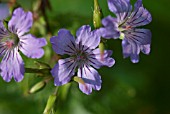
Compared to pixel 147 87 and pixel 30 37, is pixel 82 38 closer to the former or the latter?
pixel 30 37

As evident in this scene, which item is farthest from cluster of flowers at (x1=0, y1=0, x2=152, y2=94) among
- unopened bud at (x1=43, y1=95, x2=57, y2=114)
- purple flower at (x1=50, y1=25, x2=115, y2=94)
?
unopened bud at (x1=43, y1=95, x2=57, y2=114)

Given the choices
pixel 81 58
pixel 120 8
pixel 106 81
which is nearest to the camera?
pixel 120 8

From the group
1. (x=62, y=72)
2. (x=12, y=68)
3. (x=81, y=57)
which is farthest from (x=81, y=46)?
(x=12, y=68)

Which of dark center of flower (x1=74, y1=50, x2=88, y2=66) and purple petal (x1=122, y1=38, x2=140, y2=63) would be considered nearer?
purple petal (x1=122, y1=38, x2=140, y2=63)

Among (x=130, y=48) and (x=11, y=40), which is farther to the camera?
(x=11, y=40)

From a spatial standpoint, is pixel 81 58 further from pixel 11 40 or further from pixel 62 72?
pixel 11 40

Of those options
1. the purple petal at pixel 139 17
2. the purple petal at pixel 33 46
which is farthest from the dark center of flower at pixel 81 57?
the purple petal at pixel 139 17

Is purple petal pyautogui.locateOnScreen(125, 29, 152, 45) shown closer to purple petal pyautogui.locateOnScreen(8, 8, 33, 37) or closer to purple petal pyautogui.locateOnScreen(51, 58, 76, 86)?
purple petal pyautogui.locateOnScreen(51, 58, 76, 86)

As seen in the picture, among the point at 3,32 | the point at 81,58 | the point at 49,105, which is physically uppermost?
the point at 3,32
